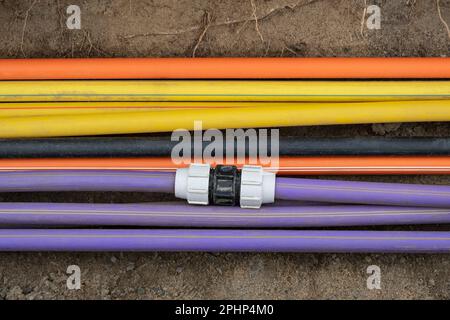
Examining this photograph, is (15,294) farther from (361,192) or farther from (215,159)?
(361,192)

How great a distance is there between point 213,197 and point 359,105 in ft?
1.43

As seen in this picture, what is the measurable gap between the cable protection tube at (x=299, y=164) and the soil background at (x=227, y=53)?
0.38ft

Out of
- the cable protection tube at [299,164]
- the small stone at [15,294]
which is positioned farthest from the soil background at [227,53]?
the cable protection tube at [299,164]

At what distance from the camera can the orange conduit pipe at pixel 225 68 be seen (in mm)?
1612

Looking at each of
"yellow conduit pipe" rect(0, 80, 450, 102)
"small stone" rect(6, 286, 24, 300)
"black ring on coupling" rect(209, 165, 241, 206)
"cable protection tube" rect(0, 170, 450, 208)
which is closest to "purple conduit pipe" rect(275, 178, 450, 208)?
"cable protection tube" rect(0, 170, 450, 208)

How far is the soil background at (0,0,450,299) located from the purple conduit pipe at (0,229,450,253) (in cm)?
14

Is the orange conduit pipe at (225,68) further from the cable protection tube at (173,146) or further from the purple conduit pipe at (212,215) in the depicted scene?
the purple conduit pipe at (212,215)

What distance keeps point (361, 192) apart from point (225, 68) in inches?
18.3

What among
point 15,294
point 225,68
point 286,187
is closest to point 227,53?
point 225,68

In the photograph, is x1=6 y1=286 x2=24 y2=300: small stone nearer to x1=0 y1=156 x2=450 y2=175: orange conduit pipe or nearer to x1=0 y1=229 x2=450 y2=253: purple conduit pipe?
x1=0 y1=229 x2=450 y2=253: purple conduit pipe

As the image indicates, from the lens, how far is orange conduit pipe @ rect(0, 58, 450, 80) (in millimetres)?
1612

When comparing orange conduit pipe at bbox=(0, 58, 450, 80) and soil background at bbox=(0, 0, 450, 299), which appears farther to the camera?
soil background at bbox=(0, 0, 450, 299)
